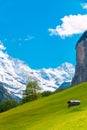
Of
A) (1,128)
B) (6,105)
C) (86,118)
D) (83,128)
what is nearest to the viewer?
(83,128)

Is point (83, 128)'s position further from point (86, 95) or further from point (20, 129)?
point (86, 95)

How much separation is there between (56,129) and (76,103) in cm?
2708

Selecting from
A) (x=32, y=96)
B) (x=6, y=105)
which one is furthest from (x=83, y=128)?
(x=6, y=105)

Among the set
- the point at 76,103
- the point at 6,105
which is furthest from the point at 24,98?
the point at 76,103

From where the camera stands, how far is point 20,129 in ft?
164

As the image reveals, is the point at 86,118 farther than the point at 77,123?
Yes

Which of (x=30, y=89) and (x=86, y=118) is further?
(x=30, y=89)

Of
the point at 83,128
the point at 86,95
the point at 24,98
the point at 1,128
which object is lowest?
the point at 83,128

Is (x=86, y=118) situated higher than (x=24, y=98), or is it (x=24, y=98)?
(x=24, y=98)

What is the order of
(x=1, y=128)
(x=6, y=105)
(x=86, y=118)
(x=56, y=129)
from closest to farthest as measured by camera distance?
(x=56, y=129)
(x=86, y=118)
(x=1, y=128)
(x=6, y=105)

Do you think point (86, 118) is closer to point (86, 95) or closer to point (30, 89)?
point (86, 95)

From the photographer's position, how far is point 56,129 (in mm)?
36375

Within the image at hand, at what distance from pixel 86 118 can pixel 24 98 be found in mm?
132797

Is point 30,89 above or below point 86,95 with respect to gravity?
above
